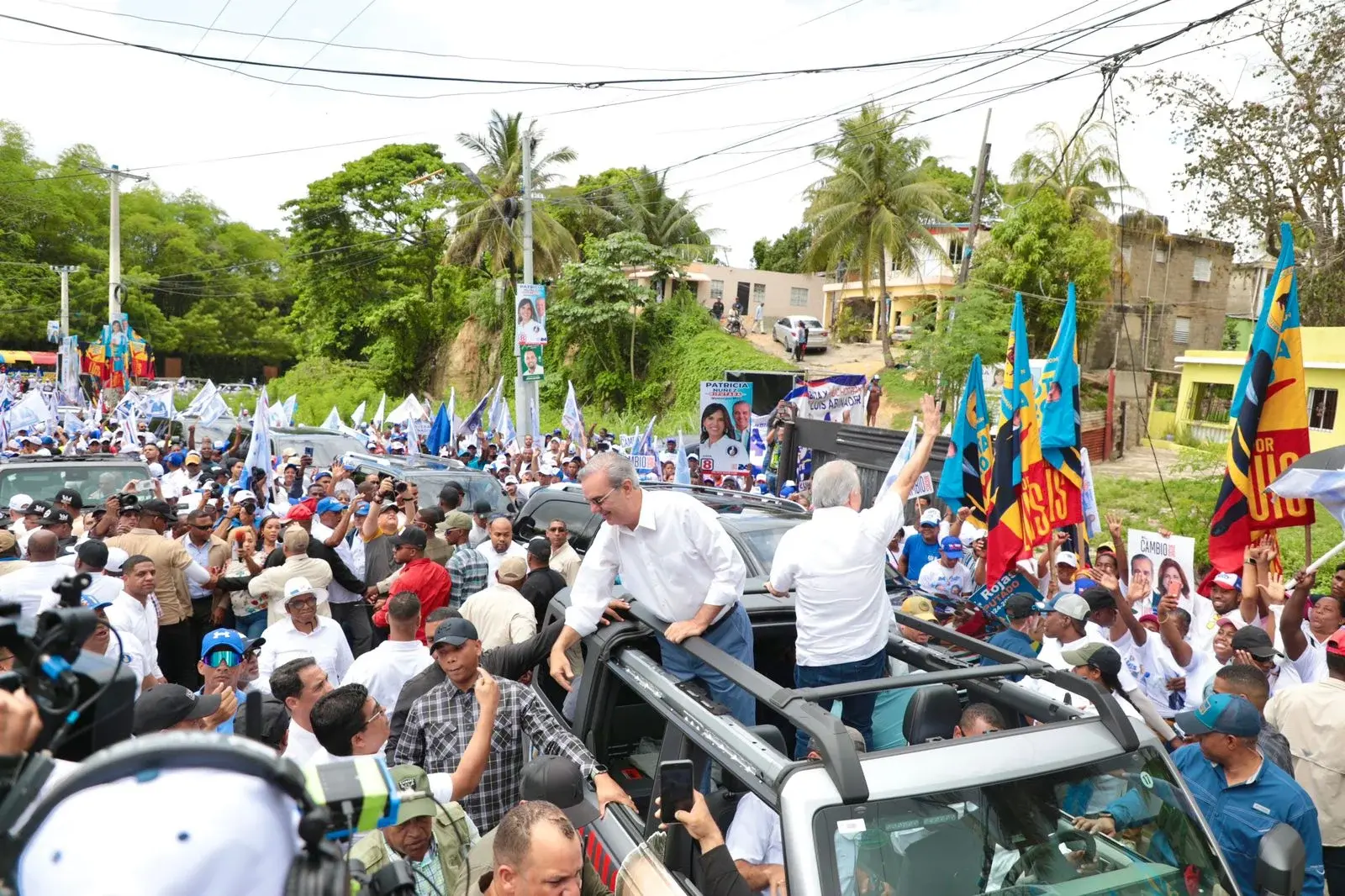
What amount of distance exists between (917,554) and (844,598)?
562 cm

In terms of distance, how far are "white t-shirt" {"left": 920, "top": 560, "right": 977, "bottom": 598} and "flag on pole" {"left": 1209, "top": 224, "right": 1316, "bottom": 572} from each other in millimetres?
2381

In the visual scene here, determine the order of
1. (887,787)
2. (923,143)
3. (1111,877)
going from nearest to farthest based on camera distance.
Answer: (887,787)
(1111,877)
(923,143)

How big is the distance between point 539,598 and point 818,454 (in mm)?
10556

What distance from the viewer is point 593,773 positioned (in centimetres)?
358

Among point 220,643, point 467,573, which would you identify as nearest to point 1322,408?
point 467,573

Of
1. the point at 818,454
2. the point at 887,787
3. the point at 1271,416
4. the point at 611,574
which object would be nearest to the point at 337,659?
the point at 611,574

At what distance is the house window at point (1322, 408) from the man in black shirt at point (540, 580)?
65.9 ft

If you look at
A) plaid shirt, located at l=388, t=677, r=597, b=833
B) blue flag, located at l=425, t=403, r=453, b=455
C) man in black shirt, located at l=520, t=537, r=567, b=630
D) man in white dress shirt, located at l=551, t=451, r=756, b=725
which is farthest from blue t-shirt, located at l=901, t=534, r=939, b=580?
blue flag, located at l=425, t=403, r=453, b=455

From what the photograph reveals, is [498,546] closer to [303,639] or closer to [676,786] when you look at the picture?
[303,639]

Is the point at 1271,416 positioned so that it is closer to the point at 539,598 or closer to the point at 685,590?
the point at 685,590

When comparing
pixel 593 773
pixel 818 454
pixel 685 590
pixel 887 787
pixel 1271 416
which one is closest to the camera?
pixel 887 787

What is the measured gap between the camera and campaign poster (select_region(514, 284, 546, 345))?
18.7m

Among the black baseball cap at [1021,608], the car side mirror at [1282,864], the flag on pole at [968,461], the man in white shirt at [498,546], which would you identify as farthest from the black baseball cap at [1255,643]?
the man in white shirt at [498,546]

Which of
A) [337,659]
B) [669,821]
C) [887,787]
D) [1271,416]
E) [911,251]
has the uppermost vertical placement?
[911,251]
